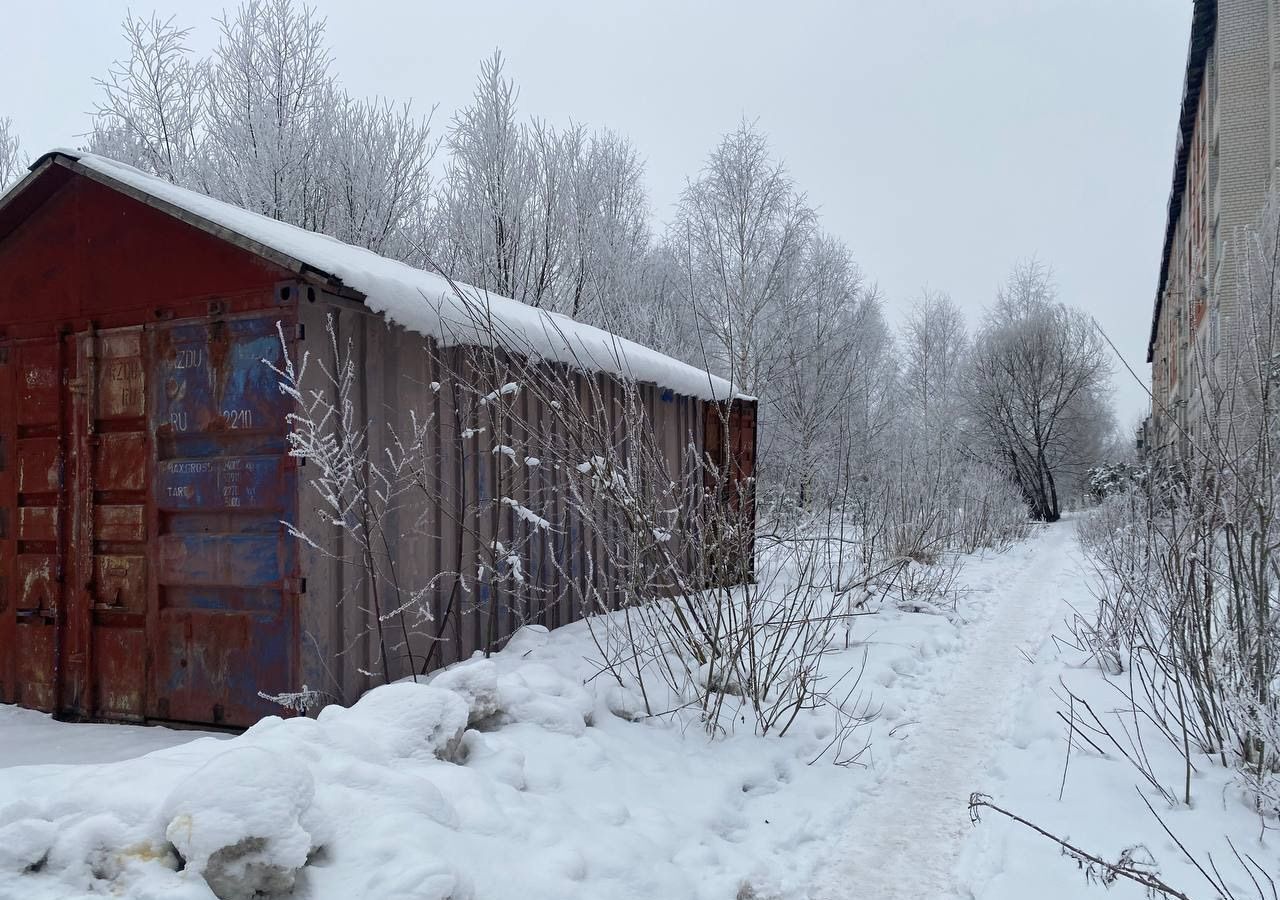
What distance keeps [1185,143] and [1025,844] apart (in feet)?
93.5

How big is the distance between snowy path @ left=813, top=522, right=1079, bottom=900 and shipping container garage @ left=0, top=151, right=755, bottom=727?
96.1 inches

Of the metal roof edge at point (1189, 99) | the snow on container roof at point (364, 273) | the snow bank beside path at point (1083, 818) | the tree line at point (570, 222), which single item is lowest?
the snow bank beside path at point (1083, 818)

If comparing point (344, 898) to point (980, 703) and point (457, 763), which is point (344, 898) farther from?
point (980, 703)

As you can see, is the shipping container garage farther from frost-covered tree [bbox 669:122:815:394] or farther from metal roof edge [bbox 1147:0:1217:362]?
metal roof edge [bbox 1147:0:1217:362]

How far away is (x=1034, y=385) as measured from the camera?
1141 inches

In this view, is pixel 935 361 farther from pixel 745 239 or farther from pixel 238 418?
pixel 238 418

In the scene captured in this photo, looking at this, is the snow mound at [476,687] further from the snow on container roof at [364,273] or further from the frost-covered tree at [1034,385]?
the frost-covered tree at [1034,385]

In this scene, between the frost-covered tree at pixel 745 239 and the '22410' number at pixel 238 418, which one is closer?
the '22410' number at pixel 238 418

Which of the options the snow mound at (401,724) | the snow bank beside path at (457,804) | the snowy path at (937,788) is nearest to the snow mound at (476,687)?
the snow bank beside path at (457,804)

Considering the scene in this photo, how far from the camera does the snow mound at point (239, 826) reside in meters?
2.14

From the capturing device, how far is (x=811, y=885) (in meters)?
3.05

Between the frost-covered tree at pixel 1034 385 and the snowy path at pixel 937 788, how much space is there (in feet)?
75.3

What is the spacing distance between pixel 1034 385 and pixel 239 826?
3085cm

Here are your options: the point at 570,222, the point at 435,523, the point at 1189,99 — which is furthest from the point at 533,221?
the point at 1189,99
